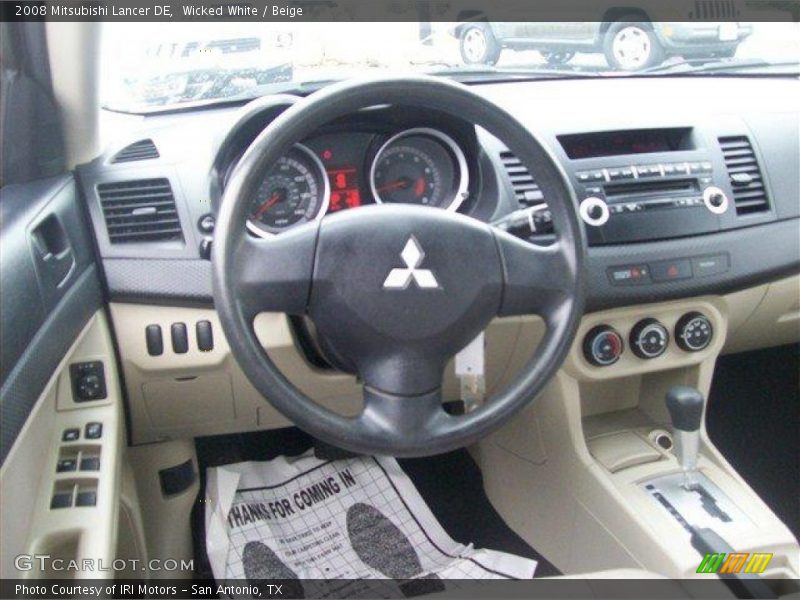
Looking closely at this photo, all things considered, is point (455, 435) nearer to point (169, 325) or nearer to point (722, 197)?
point (169, 325)

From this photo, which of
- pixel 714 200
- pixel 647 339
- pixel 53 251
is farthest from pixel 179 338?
pixel 714 200

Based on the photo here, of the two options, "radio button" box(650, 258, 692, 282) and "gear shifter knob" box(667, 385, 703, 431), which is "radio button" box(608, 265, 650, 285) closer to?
"radio button" box(650, 258, 692, 282)

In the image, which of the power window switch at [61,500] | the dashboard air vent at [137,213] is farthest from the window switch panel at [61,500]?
the dashboard air vent at [137,213]

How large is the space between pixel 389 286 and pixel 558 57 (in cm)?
104

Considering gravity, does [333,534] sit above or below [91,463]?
below

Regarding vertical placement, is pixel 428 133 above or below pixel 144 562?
above

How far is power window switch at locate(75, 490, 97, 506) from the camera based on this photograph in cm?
124

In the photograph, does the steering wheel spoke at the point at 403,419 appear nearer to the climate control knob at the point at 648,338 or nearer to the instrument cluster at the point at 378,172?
the instrument cluster at the point at 378,172

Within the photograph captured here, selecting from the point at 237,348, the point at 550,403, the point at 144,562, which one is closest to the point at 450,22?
the point at 550,403

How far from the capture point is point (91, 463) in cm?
131

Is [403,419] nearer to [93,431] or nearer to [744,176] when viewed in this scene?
[93,431]

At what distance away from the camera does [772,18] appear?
2.03m

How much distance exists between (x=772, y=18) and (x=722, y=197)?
25.3 inches

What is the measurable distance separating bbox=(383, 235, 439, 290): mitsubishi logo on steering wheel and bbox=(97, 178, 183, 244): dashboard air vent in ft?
1.67
